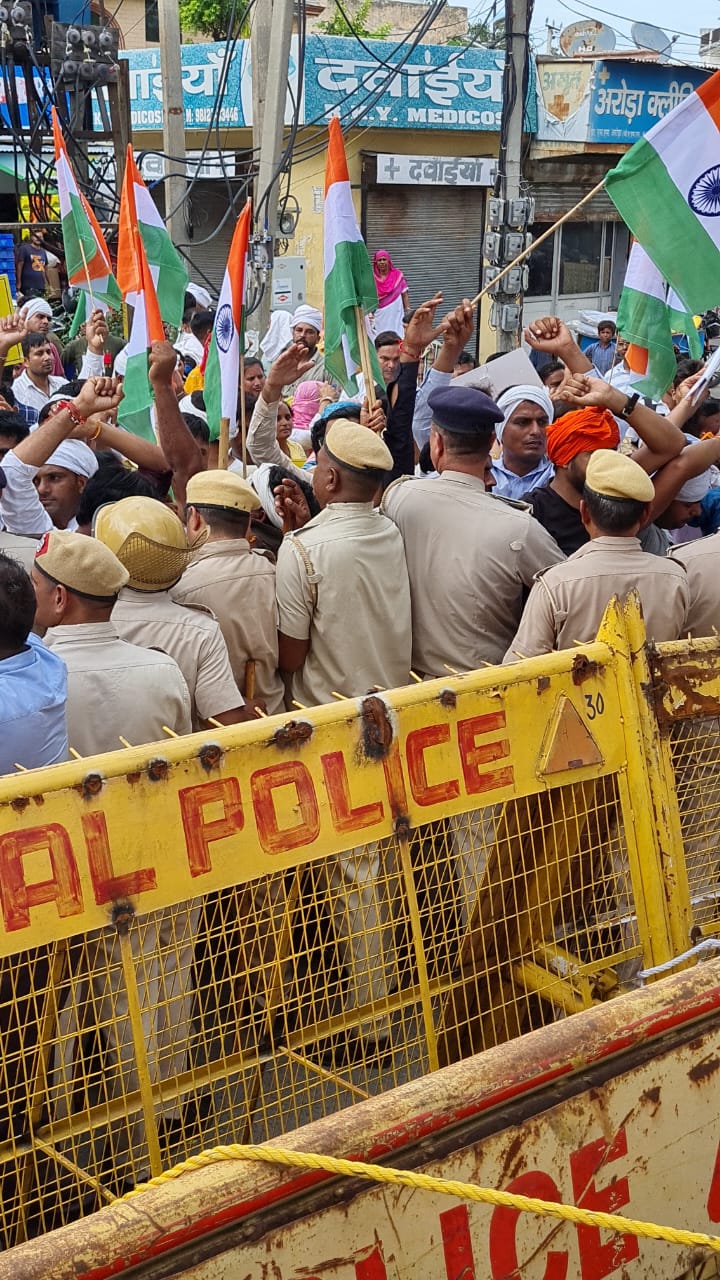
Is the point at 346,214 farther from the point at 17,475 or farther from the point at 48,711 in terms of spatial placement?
the point at 48,711

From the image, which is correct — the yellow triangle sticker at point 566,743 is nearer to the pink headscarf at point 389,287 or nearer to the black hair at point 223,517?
the black hair at point 223,517

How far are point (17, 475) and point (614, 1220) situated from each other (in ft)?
12.5

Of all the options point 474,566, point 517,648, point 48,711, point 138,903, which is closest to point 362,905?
point 138,903

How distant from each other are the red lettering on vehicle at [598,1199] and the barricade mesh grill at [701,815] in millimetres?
1018

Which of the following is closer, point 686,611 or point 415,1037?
point 415,1037

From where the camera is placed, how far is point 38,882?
7.55ft

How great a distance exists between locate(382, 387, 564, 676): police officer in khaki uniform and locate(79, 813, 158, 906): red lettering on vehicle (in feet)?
6.99

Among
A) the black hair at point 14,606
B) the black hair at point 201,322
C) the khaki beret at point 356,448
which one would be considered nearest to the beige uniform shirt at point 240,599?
the khaki beret at point 356,448

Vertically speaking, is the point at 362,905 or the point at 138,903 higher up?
the point at 138,903

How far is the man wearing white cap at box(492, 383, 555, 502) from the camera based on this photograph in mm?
6160

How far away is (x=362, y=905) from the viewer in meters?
2.85

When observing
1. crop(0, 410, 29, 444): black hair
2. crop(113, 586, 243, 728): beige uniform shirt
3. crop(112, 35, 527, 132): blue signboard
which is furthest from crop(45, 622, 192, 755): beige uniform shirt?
crop(112, 35, 527, 132): blue signboard

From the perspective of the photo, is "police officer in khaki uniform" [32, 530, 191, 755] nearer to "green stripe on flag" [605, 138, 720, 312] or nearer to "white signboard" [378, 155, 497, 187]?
"green stripe on flag" [605, 138, 720, 312]

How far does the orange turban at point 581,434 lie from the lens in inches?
185
